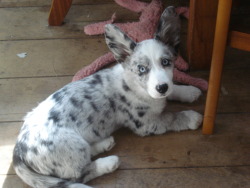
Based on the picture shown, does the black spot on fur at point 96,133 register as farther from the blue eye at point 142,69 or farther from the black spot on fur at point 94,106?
the blue eye at point 142,69

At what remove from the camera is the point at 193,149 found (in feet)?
5.91

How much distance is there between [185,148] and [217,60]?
50cm

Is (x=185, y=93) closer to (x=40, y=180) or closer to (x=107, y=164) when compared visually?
(x=107, y=164)

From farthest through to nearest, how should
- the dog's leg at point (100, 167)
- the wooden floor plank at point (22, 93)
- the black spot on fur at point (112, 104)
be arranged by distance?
the wooden floor plank at point (22, 93) < the black spot on fur at point (112, 104) < the dog's leg at point (100, 167)

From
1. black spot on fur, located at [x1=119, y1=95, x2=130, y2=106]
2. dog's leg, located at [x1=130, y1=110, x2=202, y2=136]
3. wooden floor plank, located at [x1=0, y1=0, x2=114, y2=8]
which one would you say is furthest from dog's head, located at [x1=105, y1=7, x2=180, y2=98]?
wooden floor plank, located at [x1=0, y1=0, x2=114, y2=8]

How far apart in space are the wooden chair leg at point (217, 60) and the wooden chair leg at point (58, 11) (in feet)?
4.49

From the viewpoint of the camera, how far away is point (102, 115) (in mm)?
1783

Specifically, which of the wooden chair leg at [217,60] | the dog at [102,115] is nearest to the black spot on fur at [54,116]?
the dog at [102,115]

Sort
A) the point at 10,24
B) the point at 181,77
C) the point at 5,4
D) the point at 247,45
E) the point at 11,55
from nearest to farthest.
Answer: the point at 247,45, the point at 181,77, the point at 11,55, the point at 10,24, the point at 5,4

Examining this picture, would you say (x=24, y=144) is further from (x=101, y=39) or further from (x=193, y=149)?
(x=101, y=39)

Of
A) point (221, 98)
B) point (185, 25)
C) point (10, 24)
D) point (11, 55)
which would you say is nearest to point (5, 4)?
point (10, 24)

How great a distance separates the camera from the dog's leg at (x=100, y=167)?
168 cm

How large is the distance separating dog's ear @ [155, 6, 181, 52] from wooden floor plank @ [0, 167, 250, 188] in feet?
2.03

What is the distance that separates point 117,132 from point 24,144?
0.53 metres
